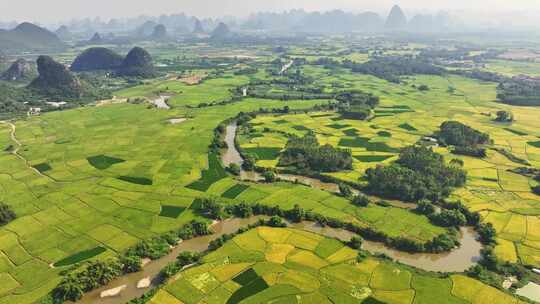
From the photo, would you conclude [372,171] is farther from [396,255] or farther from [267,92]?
[267,92]

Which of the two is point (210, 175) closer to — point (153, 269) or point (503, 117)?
point (153, 269)

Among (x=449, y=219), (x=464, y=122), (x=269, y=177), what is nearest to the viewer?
(x=449, y=219)

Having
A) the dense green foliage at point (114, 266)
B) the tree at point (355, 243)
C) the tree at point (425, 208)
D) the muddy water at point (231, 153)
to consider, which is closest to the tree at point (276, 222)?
the dense green foliage at point (114, 266)

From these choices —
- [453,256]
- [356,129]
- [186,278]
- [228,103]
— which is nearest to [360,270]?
[453,256]

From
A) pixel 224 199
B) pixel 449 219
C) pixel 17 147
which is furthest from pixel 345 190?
pixel 17 147

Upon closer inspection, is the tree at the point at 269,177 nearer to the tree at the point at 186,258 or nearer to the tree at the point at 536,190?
the tree at the point at 186,258
